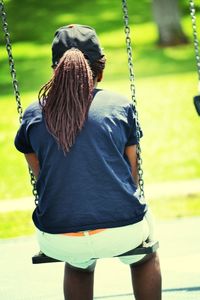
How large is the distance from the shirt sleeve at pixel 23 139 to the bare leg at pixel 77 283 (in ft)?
1.65

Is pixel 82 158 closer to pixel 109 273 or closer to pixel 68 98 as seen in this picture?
pixel 68 98

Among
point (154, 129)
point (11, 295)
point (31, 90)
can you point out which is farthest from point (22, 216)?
point (31, 90)

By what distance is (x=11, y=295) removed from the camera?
5.15 m

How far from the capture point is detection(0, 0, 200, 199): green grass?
32.9 feet

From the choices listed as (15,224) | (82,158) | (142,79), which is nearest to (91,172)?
(82,158)

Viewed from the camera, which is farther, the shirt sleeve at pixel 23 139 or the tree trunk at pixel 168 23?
the tree trunk at pixel 168 23

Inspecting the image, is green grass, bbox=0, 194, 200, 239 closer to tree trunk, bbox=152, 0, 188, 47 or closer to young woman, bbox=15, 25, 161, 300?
young woman, bbox=15, 25, 161, 300

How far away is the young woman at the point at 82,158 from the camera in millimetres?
3158

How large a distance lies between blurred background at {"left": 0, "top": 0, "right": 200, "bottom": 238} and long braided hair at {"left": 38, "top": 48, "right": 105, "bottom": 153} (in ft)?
14.2

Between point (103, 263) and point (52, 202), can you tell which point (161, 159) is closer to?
point (103, 263)

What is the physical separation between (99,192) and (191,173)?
250 inches

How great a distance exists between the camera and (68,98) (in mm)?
3186

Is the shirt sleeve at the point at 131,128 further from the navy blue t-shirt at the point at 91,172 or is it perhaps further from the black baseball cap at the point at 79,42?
the black baseball cap at the point at 79,42

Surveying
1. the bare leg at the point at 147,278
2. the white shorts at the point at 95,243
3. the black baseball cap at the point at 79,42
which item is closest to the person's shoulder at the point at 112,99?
the black baseball cap at the point at 79,42
